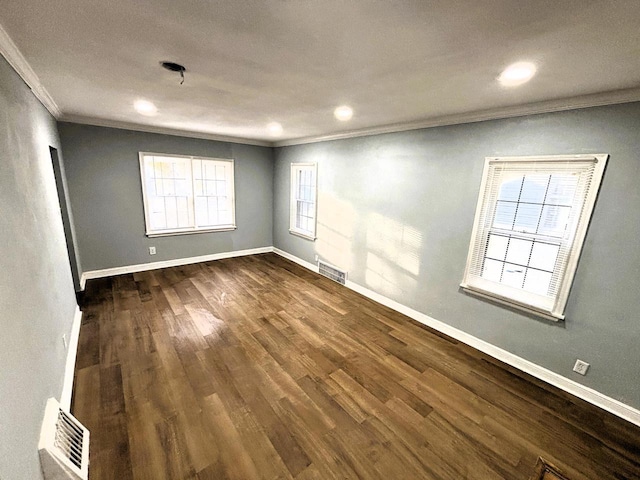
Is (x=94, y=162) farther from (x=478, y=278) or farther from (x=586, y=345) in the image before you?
(x=586, y=345)

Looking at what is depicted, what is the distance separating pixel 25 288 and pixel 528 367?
399 centimetres

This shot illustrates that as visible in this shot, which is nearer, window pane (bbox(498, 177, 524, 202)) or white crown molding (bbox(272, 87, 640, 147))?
white crown molding (bbox(272, 87, 640, 147))

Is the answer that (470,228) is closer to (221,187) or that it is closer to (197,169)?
(221,187)

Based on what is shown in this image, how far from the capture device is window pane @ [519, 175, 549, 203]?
2.34 meters

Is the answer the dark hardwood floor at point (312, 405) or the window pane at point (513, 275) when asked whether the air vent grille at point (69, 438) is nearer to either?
the dark hardwood floor at point (312, 405)

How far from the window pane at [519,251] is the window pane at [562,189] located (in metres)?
0.43

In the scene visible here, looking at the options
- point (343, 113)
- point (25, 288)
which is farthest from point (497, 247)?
point (25, 288)

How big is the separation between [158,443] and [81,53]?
8.43 ft

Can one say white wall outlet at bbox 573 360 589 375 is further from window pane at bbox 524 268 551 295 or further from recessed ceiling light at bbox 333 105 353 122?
recessed ceiling light at bbox 333 105 353 122

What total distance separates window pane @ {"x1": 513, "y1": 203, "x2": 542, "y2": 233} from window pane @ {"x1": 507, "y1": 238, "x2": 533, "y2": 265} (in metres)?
0.12

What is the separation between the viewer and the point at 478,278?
284cm

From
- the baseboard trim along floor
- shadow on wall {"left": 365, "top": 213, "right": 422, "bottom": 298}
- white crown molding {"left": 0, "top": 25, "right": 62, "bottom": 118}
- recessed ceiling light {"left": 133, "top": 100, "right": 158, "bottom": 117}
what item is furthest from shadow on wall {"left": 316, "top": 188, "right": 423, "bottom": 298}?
white crown molding {"left": 0, "top": 25, "right": 62, "bottom": 118}

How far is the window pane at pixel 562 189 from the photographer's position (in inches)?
85.9

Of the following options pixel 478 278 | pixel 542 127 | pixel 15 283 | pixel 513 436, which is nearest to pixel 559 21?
pixel 542 127
